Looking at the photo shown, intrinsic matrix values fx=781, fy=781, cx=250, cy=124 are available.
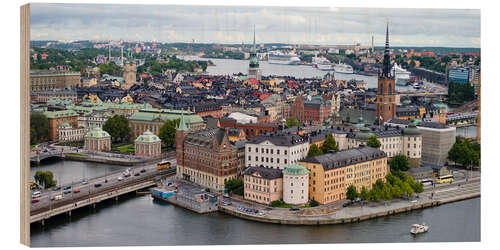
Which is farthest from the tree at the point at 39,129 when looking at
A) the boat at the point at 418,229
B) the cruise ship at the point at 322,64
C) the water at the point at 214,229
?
the cruise ship at the point at 322,64

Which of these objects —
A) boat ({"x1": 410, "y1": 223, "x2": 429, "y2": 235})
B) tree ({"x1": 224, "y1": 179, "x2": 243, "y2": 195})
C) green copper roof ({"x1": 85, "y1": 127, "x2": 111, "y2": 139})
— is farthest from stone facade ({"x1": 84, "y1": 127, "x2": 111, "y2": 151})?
boat ({"x1": 410, "y1": 223, "x2": 429, "y2": 235})

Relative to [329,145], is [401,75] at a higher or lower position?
higher

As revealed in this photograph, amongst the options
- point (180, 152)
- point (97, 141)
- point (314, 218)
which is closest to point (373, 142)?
point (314, 218)

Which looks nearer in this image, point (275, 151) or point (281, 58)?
point (275, 151)

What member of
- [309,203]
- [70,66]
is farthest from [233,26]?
[70,66]

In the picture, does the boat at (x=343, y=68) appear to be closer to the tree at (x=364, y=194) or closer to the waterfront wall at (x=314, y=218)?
the tree at (x=364, y=194)

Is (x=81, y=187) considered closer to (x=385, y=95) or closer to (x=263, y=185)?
(x=263, y=185)
